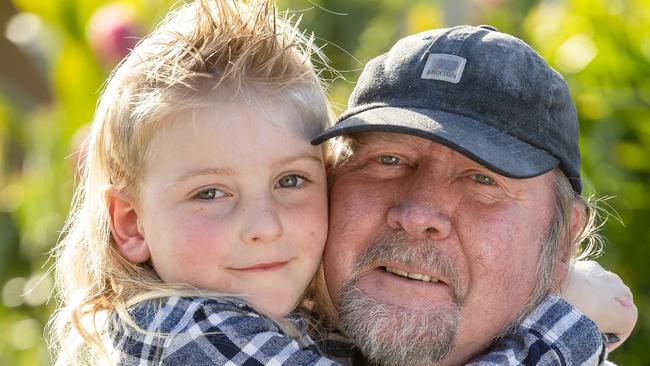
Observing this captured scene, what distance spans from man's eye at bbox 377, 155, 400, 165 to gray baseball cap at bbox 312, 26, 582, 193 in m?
0.14

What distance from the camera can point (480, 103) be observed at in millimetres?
2580

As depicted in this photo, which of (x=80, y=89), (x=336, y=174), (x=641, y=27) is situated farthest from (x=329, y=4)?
(x=336, y=174)

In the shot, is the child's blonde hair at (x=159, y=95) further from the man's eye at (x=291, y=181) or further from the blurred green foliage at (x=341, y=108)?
the blurred green foliage at (x=341, y=108)

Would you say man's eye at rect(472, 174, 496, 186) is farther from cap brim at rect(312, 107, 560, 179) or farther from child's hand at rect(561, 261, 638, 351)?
child's hand at rect(561, 261, 638, 351)

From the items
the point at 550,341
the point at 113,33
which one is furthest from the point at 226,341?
the point at 113,33

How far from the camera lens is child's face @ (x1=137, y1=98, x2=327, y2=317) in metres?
2.41

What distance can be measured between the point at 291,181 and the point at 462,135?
0.44m

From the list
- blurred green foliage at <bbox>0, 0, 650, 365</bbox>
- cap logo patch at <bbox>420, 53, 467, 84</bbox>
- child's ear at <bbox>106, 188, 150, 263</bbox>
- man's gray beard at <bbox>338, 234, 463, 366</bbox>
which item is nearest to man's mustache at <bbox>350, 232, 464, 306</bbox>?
man's gray beard at <bbox>338, 234, 463, 366</bbox>

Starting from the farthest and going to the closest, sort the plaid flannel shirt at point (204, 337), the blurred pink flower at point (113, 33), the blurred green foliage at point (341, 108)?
the blurred pink flower at point (113, 33) → the blurred green foliage at point (341, 108) → the plaid flannel shirt at point (204, 337)

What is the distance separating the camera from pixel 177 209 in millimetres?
2438

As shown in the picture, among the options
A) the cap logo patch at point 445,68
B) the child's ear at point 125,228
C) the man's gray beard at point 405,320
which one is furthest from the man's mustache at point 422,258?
the child's ear at point 125,228

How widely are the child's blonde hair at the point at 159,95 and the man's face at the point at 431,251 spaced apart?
256 mm

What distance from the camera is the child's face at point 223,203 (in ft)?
7.92

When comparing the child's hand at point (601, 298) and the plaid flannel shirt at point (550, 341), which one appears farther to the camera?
the child's hand at point (601, 298)
